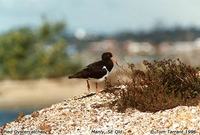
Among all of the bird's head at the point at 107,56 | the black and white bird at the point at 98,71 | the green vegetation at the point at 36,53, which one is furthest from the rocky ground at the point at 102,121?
the green vegetation at the point at 36,53

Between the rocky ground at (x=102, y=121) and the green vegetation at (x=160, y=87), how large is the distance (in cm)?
27

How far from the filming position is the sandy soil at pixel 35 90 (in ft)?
→ 249

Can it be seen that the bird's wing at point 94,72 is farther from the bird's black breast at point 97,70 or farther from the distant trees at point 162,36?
the distant trees at point 162,36

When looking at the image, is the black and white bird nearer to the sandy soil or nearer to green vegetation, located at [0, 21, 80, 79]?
green vegetation, located at [0, 21, 80, 79]

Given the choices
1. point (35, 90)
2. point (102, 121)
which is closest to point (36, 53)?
point (35, 90)

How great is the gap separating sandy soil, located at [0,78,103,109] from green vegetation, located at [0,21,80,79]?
0.74 metres

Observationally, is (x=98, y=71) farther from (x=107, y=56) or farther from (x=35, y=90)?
(x=35, y=90)

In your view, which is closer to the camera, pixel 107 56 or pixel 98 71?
pixel 98 71

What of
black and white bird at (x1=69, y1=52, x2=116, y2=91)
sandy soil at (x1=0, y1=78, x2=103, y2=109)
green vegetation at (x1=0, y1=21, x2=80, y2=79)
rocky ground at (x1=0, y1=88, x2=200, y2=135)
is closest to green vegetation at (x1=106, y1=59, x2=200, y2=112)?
rocky ground at (x1=0, y1=88, x2=200, y2=135)

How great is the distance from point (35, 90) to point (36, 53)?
475 centimetres

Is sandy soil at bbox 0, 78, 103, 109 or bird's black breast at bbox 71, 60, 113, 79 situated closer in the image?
bird's black breast at bbox 71, 60, 113, 79

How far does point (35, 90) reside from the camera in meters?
78.9

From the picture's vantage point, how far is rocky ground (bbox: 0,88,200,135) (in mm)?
12673

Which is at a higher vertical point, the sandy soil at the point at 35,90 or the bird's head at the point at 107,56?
the sandy soil at the point at 35,90
